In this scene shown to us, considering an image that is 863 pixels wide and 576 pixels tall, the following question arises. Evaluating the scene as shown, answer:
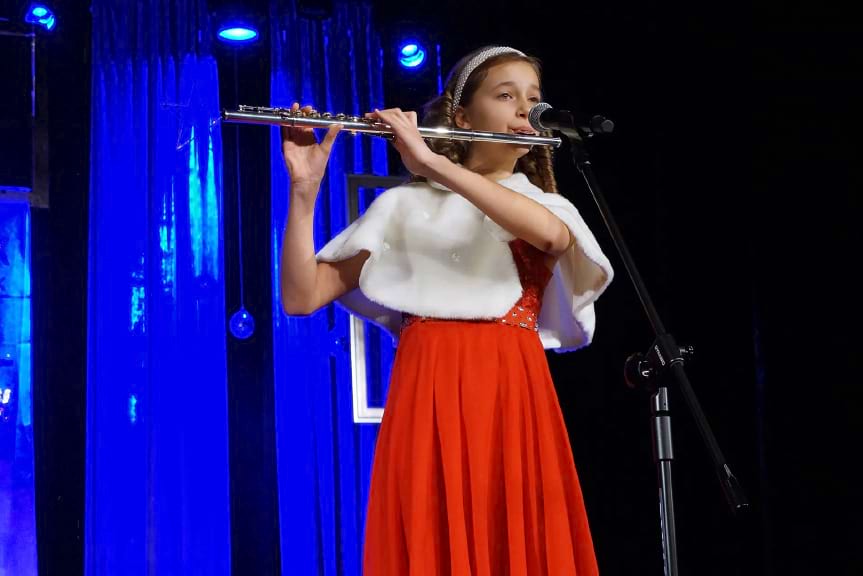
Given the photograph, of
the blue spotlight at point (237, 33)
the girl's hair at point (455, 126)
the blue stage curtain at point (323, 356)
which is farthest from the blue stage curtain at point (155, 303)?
the girl's hair at point (455, 126)

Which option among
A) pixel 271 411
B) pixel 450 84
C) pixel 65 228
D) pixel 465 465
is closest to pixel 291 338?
pixel 271 411

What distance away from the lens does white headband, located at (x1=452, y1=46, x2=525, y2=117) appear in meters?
2.02

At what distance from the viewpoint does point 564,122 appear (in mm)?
1657

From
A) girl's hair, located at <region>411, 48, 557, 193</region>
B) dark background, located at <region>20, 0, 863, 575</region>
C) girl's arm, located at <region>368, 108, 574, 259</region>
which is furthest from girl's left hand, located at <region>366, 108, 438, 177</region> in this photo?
dark background, located at <region>20, 0, 863, 575</region>

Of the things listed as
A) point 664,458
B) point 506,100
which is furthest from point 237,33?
point 664,458

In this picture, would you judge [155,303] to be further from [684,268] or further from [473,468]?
[473,468]

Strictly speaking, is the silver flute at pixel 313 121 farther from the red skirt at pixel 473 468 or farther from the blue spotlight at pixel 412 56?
the blue spotlight at pixel 412 56

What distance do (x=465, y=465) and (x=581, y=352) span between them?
165cm

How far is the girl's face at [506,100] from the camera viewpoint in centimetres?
194

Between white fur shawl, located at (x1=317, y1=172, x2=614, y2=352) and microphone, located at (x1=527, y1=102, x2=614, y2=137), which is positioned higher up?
microphone, located at (x1=527, y1=102, x2=614, y2=137)

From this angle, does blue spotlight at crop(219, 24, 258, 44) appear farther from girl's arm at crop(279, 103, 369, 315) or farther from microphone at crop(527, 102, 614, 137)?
microphone at crop(527, 102, 614, 137)

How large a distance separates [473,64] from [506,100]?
134 millimetres

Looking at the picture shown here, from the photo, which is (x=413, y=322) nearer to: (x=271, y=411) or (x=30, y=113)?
(x=271, y=411)

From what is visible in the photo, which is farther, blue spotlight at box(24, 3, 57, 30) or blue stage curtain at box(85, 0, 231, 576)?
blue spotlight at box(24, 3, 57, 30)
